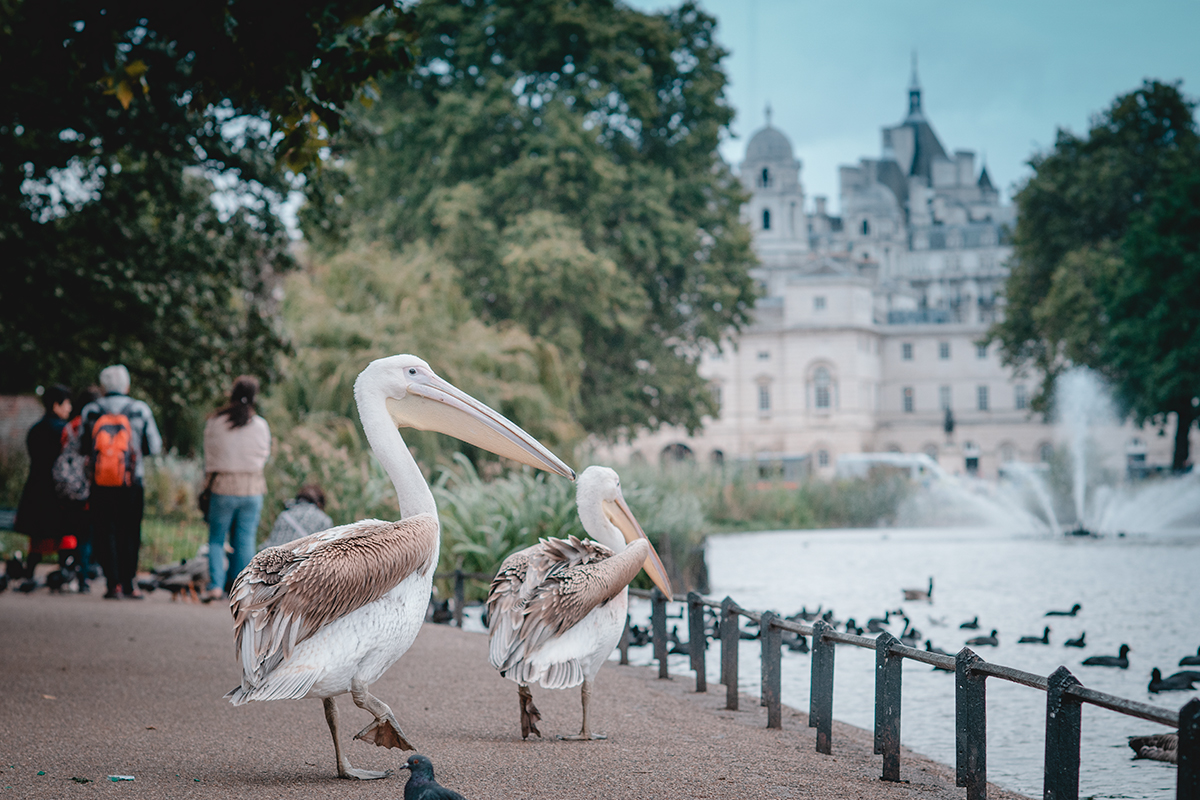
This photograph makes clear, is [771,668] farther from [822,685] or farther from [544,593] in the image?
[544,593]

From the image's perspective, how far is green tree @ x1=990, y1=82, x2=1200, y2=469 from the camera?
1412 inches

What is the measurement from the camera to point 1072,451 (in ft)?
124

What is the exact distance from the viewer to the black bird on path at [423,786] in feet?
13.6

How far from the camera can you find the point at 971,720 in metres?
5.39

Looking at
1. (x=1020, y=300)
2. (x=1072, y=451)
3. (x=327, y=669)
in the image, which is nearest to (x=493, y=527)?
A: (x=327, y=669)

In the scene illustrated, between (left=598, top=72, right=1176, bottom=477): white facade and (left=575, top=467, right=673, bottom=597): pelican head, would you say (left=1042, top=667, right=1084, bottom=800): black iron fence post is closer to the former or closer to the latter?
(left=575, top=467, right=673, bottom=597): pelican head

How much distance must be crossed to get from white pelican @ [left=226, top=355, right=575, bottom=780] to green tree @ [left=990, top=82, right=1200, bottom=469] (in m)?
34.5

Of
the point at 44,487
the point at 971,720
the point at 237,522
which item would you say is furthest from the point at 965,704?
the point at 44,487

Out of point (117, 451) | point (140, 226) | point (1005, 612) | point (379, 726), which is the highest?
point (140, 226)

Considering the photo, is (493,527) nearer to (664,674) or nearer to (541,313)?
(664,674)

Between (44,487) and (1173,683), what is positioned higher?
(44,487)

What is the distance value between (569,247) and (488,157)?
4.50 m

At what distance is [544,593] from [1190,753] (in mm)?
3189

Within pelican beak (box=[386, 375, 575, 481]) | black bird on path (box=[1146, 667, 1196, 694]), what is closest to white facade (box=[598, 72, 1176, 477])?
black bird on path (box=[1146, 667, 1196, 694])
